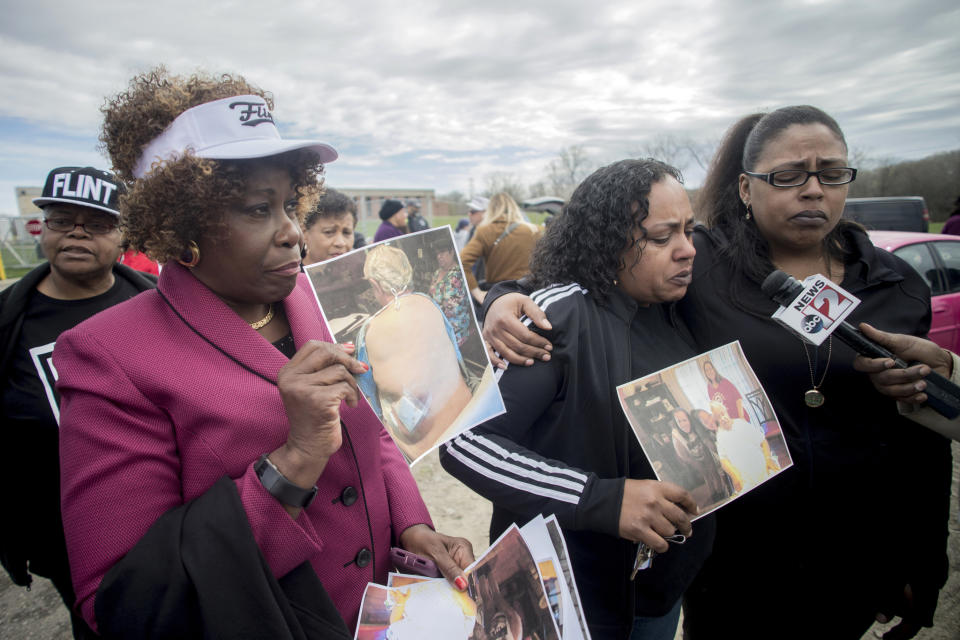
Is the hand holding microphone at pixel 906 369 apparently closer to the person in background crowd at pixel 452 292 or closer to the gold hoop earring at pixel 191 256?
the person in background crowd at pixel 452 292

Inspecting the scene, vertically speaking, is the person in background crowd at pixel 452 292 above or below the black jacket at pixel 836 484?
above

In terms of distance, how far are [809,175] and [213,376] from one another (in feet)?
6.82

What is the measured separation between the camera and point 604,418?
1547 mm

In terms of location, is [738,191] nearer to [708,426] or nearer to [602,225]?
[602,225]

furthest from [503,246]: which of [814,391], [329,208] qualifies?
[814,391]

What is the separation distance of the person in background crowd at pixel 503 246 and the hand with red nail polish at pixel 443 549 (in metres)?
4.17

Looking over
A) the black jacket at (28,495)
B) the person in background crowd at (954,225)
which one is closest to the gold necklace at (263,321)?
the black jacket at (28,495)

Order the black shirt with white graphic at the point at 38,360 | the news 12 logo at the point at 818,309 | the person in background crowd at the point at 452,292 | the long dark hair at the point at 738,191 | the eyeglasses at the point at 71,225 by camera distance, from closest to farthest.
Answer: the person in background crowd at the point at 452,292, the news 12 logo at the point at 818,309, the long dark hair at the point at 738,191, the black shirt with white graphic at the point at 38,360, the eyeglasses at the point at 71,225

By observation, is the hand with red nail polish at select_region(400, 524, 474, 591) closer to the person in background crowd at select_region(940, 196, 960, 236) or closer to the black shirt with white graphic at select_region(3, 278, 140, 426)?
the black shirt with white graphic at select_region(3, 278, 140, 426)

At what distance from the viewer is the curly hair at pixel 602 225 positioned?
5.49 ft

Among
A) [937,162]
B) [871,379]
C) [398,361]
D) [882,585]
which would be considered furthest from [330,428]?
[937,162]

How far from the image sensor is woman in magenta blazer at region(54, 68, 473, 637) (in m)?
1.05

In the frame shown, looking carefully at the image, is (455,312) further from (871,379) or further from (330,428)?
(871,379)

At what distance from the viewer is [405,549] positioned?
150 centimetres
